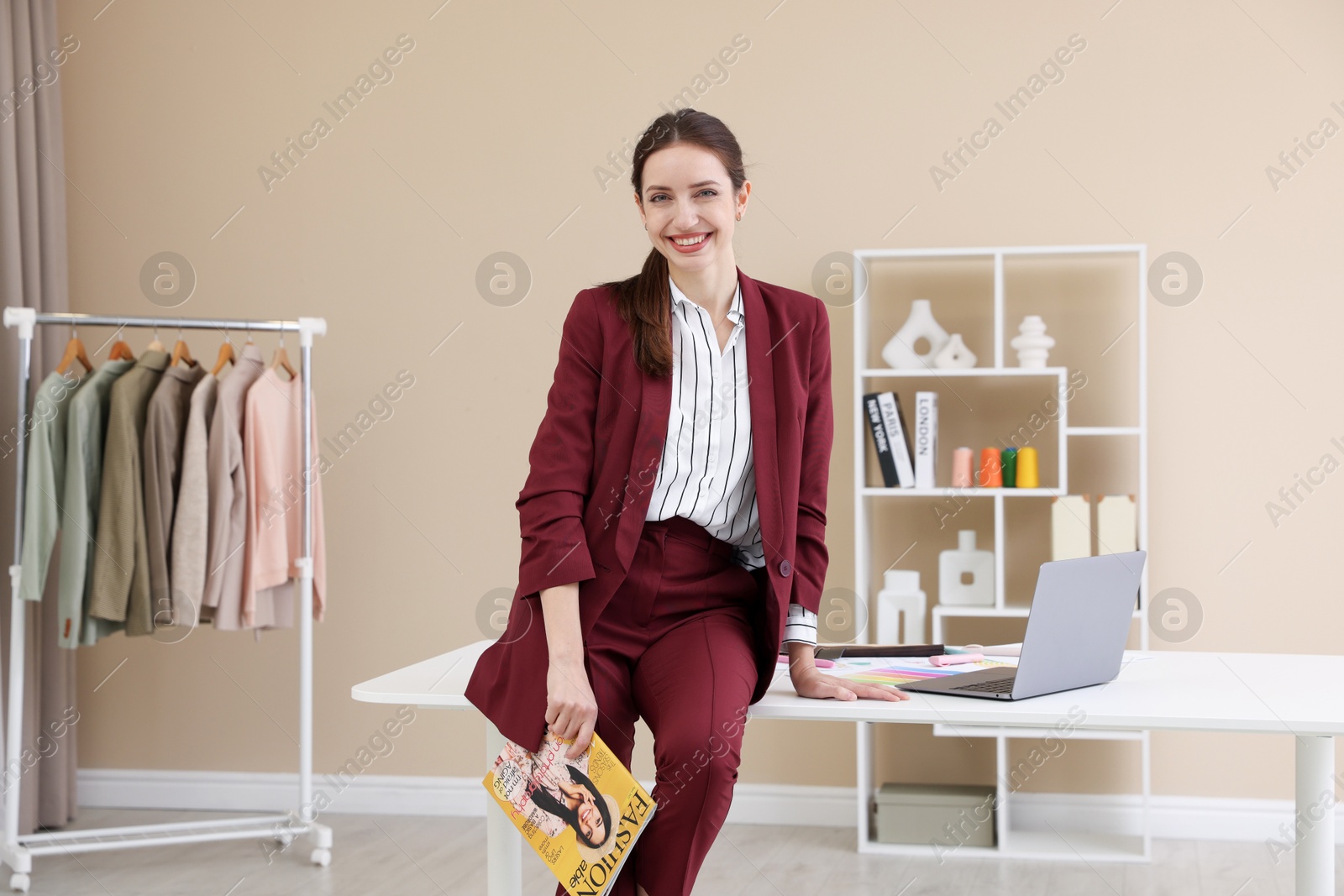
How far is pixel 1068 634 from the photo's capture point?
5.20ft

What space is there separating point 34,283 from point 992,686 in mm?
2933

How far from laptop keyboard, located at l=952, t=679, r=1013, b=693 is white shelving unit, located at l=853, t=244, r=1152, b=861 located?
1.38 metres

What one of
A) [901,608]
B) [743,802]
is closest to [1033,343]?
[901,608]

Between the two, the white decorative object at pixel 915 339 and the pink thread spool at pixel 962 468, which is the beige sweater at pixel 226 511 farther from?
the pink thread spool at pixel 962 468

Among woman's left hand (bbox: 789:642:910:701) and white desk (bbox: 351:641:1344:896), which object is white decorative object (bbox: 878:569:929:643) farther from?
woman's left hand (bbox: 789:642:910:701)

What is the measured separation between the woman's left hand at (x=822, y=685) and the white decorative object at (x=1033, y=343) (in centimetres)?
166

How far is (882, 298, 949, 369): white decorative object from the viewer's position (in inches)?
124

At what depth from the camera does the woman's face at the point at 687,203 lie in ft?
5.40

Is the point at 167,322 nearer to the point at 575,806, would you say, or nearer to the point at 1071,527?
the point at 575,806

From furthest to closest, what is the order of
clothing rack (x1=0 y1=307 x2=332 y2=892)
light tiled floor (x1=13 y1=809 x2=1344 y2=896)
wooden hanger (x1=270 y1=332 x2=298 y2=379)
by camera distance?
wooden hanger (x1=270 y1=332 x2=298 y2=379), clothing rack (x1=0 y1=307 x2=332 y2=892), light tiled floor (x1=13 y1=809 x2=1344 y2=896)

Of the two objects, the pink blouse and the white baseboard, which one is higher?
the pink blouse

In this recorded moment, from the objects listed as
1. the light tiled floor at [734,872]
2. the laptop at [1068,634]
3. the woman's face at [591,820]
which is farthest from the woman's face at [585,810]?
the light tiled floor at [734,872]

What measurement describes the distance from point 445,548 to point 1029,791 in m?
1.81

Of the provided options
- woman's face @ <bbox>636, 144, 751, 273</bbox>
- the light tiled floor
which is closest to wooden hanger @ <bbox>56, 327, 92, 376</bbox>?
the light tiled floor
